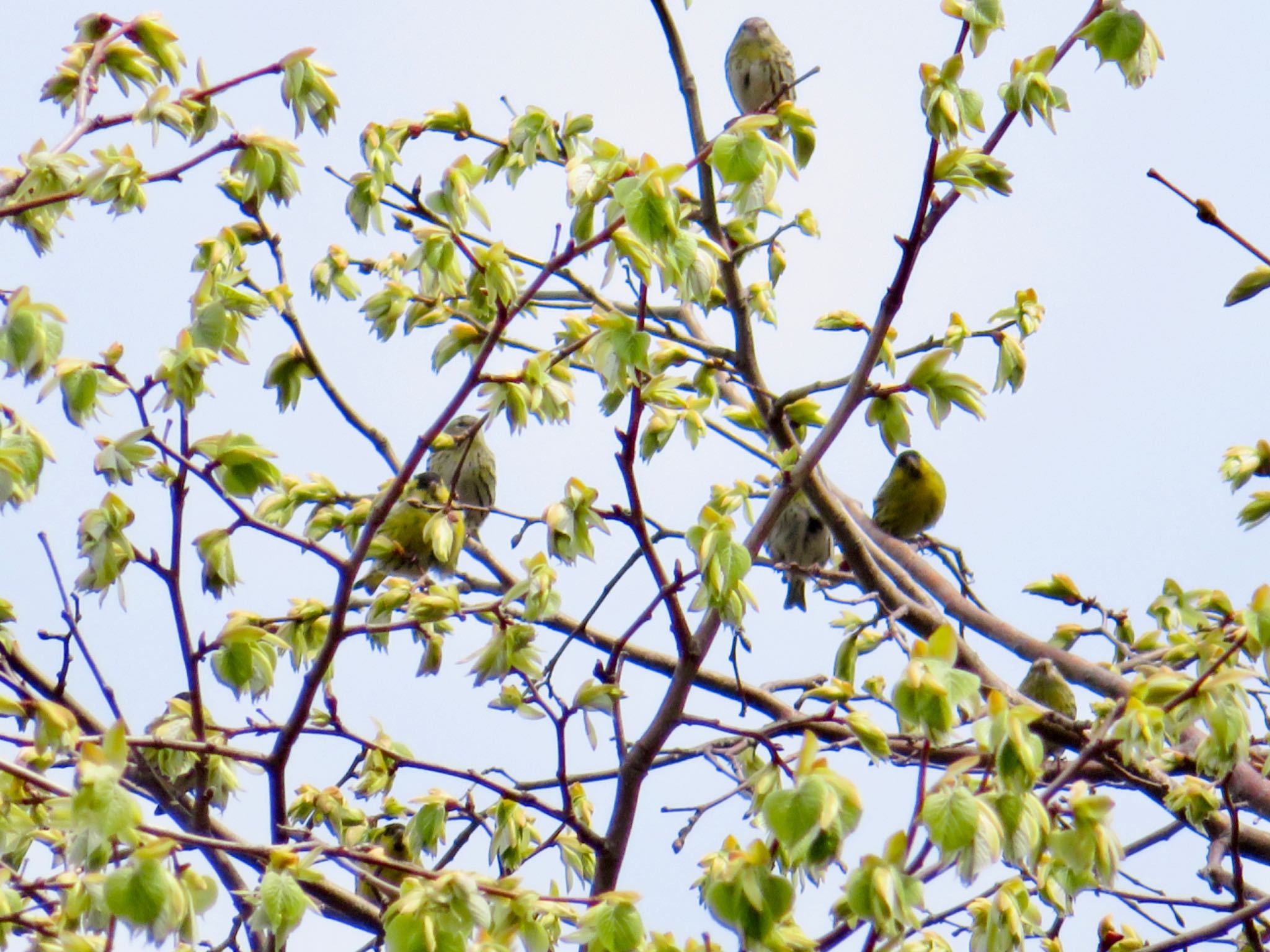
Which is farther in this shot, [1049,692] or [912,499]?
[912,499]

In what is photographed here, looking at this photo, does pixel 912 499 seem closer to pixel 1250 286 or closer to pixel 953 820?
pixel 1250 286

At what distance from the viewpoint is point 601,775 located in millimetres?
3730

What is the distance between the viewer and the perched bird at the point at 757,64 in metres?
7.31

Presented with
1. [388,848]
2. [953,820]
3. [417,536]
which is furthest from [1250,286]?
[417,536]

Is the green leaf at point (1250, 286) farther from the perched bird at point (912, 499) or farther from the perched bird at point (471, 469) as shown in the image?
the perched bird at point (912, 499)

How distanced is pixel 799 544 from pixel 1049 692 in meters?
2.61

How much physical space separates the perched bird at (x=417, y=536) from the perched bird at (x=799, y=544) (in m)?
2.45

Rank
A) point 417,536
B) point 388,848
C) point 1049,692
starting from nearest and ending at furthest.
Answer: point 388,848
point 1049,692
point 417,536

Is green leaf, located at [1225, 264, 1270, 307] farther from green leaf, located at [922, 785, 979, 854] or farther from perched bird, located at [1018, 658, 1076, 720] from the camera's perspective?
perched bird, located at [1018, 658, 1076, 720]

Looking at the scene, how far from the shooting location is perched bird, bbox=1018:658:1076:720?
230 inches

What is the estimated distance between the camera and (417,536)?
253 inches

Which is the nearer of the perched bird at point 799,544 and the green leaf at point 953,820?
the green leaf at point 953,820

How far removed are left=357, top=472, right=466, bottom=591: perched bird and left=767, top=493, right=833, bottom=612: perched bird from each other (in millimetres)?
2452

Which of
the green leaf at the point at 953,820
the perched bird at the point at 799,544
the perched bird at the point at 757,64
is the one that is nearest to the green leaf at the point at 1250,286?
the green leaf at the point at 953,820
